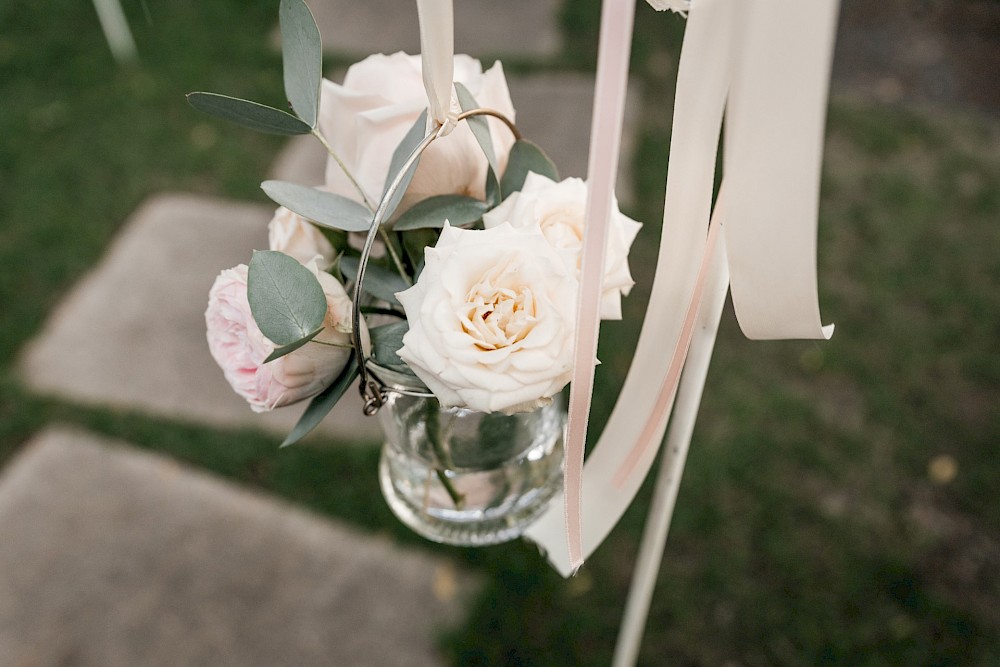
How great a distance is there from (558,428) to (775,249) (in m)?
0.40

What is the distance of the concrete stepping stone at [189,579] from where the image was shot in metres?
1.43

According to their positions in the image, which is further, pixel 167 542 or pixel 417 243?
pixel 167 542

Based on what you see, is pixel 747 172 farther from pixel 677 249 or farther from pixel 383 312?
pixel 383 312

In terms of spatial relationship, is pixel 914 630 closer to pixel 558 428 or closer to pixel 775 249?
pixel 558 428

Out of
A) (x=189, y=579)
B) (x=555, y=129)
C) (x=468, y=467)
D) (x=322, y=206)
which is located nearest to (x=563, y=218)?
(x=322, y=206)

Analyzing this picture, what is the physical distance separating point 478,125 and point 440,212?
0.23ft

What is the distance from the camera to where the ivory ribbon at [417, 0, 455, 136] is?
0.51 m

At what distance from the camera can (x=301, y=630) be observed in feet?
4.76

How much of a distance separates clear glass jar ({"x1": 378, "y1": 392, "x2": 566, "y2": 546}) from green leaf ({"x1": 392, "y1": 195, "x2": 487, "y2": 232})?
0.52 ft

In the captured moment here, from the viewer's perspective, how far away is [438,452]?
0.75m

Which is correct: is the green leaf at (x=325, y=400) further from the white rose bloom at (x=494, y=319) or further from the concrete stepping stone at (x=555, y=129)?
the concrete stepping stone at (x=555, y=129)

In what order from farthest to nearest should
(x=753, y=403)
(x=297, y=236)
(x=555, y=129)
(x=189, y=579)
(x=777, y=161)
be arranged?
1. (x=555, y=129)
2. (x=753, y=403)
3. (x=189, y=579)
4. (x=297, y=236)
5. (x=777, y=161)

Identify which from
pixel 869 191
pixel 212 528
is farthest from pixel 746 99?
pixel 869 191

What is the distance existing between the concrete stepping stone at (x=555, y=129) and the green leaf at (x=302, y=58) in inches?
60.8
